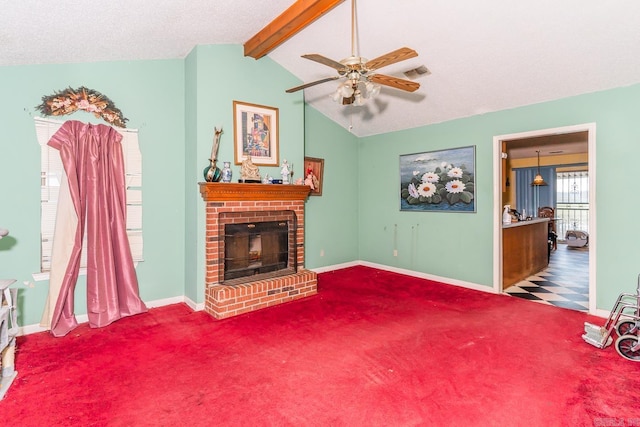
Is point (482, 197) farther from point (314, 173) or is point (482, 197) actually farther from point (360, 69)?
point (360, 69)

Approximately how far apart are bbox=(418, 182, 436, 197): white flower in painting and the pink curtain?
4027 millimetres

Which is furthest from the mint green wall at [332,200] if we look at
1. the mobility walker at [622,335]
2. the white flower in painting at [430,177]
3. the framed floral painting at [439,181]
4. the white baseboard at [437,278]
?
the mobility walker at [622,335]

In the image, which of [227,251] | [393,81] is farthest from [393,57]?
[227,251]

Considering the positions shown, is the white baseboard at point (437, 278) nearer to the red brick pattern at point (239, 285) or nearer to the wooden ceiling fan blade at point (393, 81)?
the red brick pattern at point (239, 285)

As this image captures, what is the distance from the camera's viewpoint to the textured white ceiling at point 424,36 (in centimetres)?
261

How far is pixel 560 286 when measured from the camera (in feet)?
15.5

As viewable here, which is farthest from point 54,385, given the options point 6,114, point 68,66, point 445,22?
point 445,22

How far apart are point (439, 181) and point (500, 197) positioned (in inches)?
34.6

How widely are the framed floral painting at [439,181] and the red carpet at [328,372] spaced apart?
5.66 ft

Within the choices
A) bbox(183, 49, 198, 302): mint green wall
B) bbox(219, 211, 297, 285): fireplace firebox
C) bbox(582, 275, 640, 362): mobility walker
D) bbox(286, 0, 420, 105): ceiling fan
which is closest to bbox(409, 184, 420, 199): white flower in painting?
bbox(219, 211, 297, 285): fireplace firebox

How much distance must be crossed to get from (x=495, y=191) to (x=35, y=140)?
516cm

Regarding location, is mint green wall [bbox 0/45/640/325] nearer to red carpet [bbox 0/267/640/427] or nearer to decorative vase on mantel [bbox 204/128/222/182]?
decorative vase on mantel [bbox 204/128/222/182]

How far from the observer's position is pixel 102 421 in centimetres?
186

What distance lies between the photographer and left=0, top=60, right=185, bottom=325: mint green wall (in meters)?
3.01
